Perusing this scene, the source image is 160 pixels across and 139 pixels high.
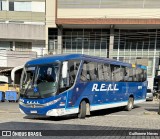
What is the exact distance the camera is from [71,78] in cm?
1370

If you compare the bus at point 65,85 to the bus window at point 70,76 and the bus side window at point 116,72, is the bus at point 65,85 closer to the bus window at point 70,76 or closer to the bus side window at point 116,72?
the bus window at point 70,76

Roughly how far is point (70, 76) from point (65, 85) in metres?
0.51

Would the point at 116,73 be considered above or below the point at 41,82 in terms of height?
below

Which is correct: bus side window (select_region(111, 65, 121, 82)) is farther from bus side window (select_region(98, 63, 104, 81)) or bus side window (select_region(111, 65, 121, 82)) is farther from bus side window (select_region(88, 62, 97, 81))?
bus side window (select_region(88, 62, 97, 81))

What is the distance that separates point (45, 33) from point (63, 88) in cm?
2707

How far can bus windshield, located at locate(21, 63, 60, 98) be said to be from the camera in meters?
13.1

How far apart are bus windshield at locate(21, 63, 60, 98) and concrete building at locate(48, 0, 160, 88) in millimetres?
25120

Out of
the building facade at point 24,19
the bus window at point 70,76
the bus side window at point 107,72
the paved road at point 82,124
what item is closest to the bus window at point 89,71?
the bus window at point 70,76

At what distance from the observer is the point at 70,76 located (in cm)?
1366

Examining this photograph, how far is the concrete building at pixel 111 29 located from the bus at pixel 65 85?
22610mm

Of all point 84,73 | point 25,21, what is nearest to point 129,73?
point 84,73

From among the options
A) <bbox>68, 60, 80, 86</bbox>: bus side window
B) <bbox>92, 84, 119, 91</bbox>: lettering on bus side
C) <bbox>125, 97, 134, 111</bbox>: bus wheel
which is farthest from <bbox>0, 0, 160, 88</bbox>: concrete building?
<bbox>68, 60, 80, 86</bbox>: bus side window

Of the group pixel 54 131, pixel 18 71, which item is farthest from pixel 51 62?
pixel 18 71

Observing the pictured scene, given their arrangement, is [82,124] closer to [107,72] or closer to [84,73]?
[84,73]
